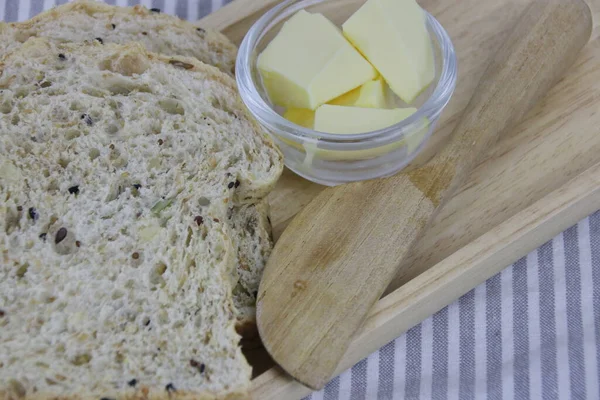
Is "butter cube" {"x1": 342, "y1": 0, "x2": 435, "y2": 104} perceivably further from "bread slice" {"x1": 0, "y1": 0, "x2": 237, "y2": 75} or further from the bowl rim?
"bread slice" {"x1": 0, "y1": 0, "x2": 237, "y2": 75}

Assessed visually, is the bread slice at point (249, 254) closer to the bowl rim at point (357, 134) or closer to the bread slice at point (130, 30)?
the bowl rim at point (357, 134)

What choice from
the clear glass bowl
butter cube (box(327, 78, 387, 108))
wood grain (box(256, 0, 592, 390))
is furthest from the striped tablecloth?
butter cube (box(327, 78, 387, 108))

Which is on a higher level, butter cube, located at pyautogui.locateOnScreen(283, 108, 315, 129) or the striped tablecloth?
butter cube, located at pyautogui.locateOnScreen(283, 108, 315, 129)

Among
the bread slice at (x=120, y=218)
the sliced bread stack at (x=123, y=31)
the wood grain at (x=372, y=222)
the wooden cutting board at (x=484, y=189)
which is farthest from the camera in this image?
the sliced bread stack at (x=123, y=31)

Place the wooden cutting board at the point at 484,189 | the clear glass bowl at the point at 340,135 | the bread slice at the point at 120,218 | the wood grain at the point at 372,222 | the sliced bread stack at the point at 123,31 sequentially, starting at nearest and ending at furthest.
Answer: the bread slice at the point at 120,218
the wood grain at the point at 372,222
the wooden cutting board at the point at 484,189
the clear glass bowl at the point at 340,135
the sliced bread stack at the point at 123,31

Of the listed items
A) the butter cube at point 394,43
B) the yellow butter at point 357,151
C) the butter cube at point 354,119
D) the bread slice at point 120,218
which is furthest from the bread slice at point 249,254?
the butter cube at point 394,43
